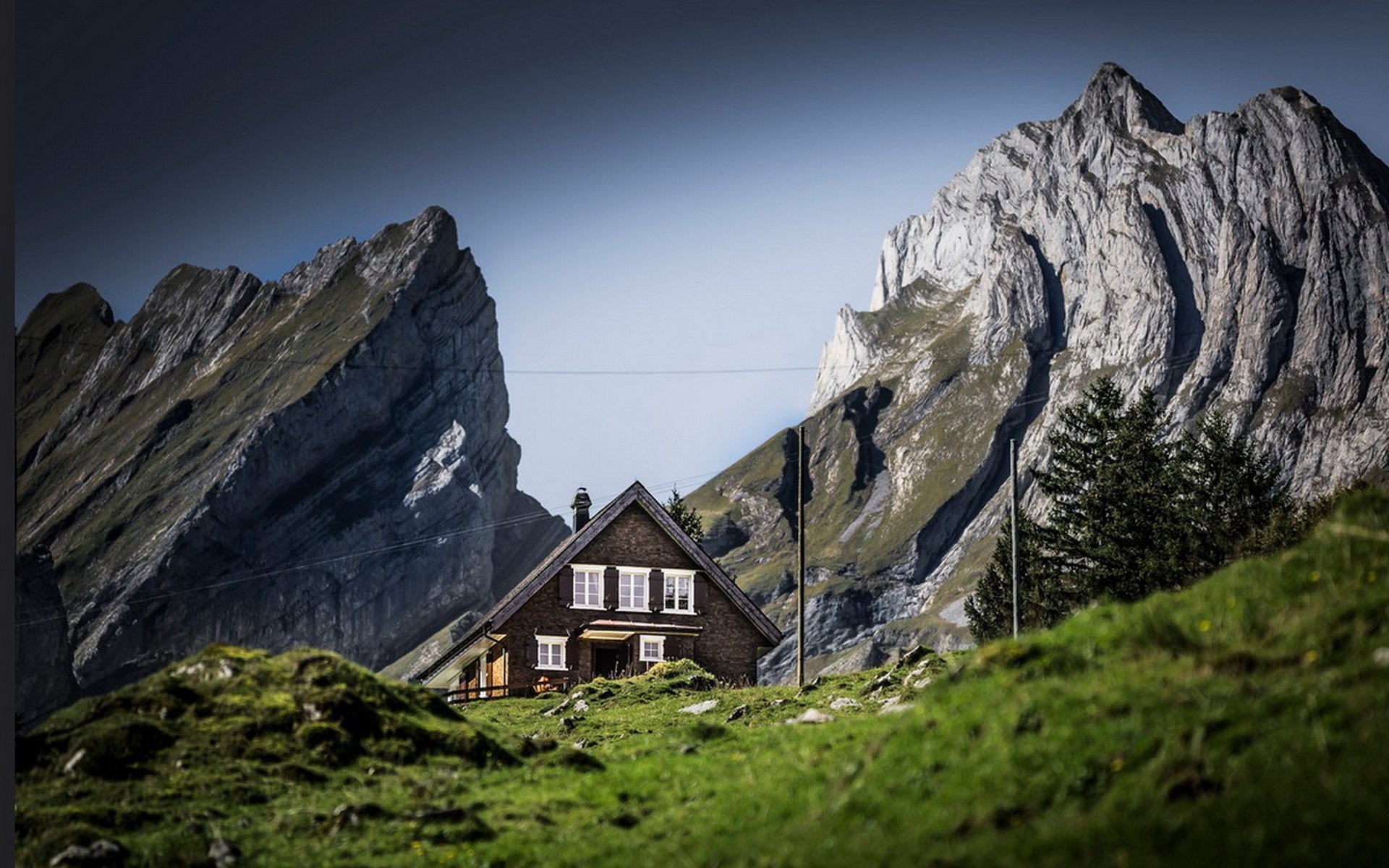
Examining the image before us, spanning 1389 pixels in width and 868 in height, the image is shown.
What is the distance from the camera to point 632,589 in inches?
2628

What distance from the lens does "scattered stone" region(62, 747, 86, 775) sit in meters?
26.3

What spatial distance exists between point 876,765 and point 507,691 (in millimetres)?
43983

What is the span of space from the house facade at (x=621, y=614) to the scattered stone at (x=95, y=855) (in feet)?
136

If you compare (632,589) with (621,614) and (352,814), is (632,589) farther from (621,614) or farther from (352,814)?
(352,814)

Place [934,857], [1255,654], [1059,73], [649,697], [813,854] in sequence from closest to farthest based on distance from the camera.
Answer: [934,857] → [813,854] → [1255,654] → [649,697] → [1059,73]

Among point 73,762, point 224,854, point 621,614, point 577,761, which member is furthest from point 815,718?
point 621,614

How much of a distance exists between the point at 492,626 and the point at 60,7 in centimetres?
5610

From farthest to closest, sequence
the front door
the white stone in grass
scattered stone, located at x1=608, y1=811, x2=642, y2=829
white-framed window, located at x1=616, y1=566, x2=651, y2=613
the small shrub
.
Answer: the front door < white-framed window, located at x1=616, y1=566, x2=651, y2=613 < the white stone in grass < the small shrub < scattered stone, located at x1=608, y1=811, x2=642, y2=829

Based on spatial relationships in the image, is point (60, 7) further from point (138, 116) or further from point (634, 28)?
point (634, 28)

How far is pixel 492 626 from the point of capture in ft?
210

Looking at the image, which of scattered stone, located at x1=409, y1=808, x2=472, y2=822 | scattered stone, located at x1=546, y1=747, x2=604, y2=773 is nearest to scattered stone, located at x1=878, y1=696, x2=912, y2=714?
scattered stone, located at x1=546, y1=747, x2=604, y2=773

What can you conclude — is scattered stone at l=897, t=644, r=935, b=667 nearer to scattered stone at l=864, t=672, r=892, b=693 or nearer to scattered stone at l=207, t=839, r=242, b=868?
scattered stone at l=864, t=672, r=892, b=693

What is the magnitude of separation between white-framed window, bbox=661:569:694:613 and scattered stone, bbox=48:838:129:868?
150 feet

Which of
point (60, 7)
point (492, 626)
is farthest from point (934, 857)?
point (60, 7)
